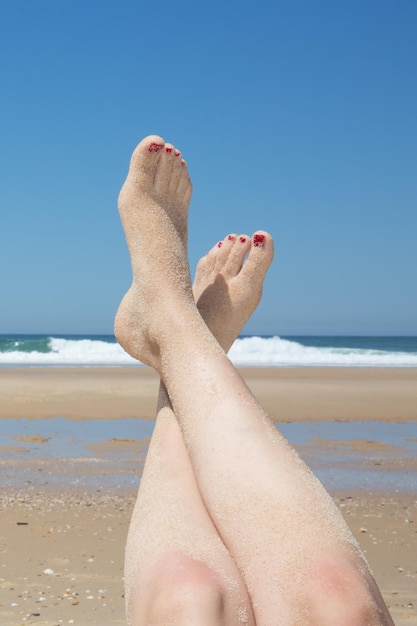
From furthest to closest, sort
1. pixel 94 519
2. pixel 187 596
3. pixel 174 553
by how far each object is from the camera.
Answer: pixel 94 519
pixel 174 553
pixel 187 596

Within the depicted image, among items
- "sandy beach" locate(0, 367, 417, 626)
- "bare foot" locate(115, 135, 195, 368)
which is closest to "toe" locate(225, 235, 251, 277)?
"bare foot" locate(115, 135, 195, 368)

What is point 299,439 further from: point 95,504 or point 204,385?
point 204,385

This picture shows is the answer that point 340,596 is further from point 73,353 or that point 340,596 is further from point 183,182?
point 73,353

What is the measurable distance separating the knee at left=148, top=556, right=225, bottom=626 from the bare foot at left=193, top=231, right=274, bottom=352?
3.72 feet

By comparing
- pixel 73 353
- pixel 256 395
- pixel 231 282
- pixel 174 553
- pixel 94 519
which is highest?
pixel 231 282

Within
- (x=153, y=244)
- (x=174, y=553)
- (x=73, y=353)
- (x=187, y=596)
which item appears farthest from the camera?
(x=73, y=353)

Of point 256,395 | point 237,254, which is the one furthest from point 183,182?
point 256,395

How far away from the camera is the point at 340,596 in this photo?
120cm

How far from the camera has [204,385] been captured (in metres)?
1.69

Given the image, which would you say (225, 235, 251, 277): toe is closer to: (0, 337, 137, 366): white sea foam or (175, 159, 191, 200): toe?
(175, 159, 191, 200): toe

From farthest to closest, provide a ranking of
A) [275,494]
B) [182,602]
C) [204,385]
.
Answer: [204,385] → [275,494] → [182,602]

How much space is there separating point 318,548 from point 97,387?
8.10 metres

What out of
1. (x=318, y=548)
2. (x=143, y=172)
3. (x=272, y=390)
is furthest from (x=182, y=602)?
(x=272, y=390)

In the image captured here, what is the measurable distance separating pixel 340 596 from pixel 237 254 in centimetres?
190
